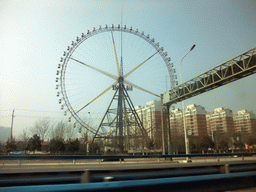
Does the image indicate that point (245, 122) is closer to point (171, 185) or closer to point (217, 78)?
point (217, 78)

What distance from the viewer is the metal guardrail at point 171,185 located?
5.51 ft

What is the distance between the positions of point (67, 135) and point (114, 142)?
2327 centimetres

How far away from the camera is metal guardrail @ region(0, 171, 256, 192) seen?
1.68 meters

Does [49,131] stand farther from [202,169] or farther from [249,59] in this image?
[202,169]

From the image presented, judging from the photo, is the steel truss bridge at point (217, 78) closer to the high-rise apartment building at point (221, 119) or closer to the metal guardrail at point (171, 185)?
the metal guardrail at point (171, 185)

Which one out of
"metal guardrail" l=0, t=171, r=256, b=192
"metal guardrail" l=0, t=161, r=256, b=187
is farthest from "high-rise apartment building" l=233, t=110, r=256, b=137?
"metal guardrail" l=0, t=171, r=256, b=192

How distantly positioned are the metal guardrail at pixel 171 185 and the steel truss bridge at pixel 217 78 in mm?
17705

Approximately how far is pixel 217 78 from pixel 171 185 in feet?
72.3

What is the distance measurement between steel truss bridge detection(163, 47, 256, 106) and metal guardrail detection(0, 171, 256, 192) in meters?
17.7

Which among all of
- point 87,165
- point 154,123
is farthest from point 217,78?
point 154,123

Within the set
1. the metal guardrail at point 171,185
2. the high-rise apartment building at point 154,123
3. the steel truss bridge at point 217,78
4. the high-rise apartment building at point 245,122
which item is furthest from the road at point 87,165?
the high-rise apartment building at point 245,122

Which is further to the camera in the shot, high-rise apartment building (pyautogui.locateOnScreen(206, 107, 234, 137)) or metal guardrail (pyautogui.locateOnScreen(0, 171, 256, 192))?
high-rise apartment building (pyautogui.locateOnScreen(206, 107, 234, 137))

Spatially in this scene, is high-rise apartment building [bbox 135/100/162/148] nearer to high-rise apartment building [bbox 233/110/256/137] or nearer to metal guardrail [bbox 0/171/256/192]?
high-rise apartment building [bbox 233/110/256/137]

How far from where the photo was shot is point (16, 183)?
12.0ft
